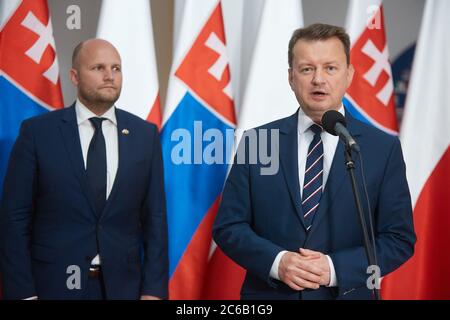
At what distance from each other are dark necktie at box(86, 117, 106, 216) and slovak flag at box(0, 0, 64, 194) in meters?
0.54

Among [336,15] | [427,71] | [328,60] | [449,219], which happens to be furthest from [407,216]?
[336,15]

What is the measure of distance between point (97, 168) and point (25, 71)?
0.73 m

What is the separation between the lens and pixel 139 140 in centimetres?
253

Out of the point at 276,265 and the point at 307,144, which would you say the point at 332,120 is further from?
the point at 276,265

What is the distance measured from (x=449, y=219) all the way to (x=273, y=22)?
1.23 meters

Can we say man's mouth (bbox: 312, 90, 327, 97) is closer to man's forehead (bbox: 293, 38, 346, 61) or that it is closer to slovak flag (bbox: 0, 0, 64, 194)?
man's forehead (bbox: 293, 38, 346, 61)

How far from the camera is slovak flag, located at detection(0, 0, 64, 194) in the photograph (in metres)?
2.85

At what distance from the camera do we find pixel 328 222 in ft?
6.23

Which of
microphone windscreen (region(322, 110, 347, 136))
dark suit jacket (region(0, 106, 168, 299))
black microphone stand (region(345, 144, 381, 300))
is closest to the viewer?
black microphone stand (region(345, 144, 381, 300))

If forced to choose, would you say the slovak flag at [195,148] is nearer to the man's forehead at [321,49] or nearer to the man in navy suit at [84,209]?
the man in navy suit at [84,209]

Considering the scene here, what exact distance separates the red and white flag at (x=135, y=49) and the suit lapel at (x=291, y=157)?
1040mm

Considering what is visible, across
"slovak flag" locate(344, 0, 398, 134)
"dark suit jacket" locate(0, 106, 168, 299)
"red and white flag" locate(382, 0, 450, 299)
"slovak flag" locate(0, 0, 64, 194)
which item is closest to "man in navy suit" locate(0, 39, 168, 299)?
"dark suit jacket" locate(0, 106, 168, 299)

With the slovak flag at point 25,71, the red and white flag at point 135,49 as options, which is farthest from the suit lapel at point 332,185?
the slovak flag at point 25,71

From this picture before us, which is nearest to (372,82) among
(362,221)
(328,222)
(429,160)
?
(429,160)
